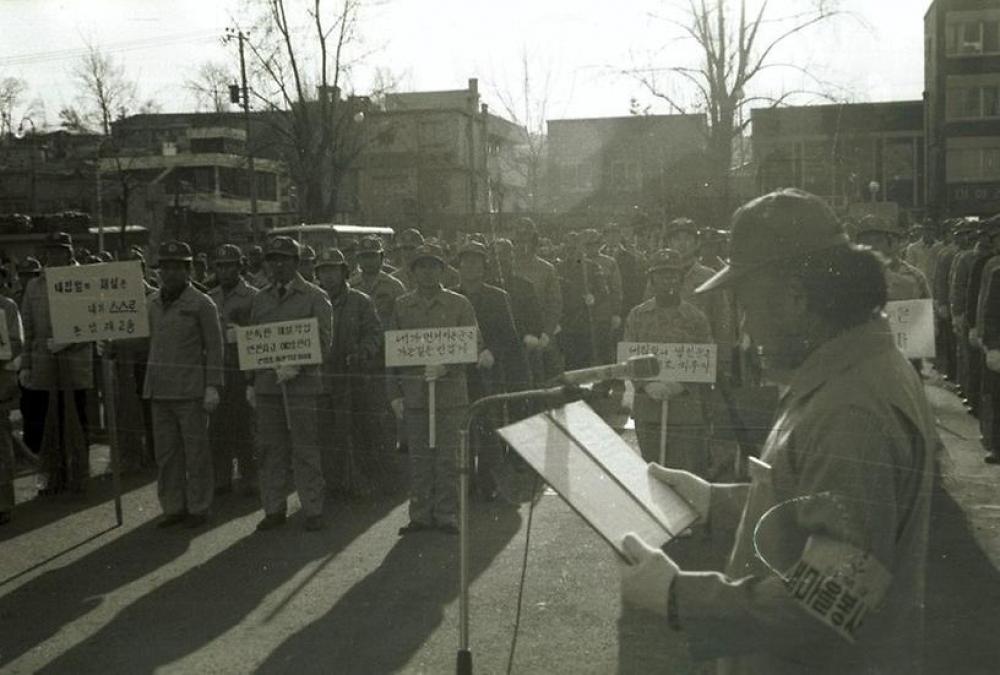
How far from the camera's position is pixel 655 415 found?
29.2 feet

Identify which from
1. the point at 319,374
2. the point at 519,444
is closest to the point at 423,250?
the point at 319,374

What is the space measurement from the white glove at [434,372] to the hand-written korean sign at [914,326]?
3.48 meters

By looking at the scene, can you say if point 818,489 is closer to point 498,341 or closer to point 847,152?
point 498,341

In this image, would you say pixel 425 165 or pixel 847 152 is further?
pixel 425 165

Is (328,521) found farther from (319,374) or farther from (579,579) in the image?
(579,579)

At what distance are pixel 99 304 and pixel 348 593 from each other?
140 inches

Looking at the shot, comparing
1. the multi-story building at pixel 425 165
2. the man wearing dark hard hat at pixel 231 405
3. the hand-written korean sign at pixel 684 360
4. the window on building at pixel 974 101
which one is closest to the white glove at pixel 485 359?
the hand-written korean sign at pixel 684 360

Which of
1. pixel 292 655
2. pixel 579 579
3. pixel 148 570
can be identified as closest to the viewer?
pixel 292 655

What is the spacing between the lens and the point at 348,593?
26.0ft

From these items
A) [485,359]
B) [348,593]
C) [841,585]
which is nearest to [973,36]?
[485,359]

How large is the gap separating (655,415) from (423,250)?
235 cm

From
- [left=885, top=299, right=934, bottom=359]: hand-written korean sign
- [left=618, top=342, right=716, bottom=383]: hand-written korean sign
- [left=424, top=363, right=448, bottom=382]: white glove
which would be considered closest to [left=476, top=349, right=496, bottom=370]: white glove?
[left=424, top=363, right=448, bottom=382]: white glove

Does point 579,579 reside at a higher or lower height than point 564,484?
lower

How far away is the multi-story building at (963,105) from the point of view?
185 feet
